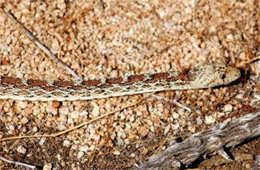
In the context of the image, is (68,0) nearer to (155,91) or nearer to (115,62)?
(115,62)

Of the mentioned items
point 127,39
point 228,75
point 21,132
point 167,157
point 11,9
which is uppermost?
point 11,9

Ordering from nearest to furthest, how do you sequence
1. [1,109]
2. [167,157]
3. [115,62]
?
[167,157], [1,109], [115,62]

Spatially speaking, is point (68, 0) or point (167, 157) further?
point (68, 0)

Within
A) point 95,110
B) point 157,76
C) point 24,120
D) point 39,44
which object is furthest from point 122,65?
point 24,120

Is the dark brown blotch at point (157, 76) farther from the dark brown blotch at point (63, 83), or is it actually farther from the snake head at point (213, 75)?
the dark brown blotch at point (63, 83)

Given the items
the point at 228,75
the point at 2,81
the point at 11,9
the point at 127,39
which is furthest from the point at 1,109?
the point at 228,75

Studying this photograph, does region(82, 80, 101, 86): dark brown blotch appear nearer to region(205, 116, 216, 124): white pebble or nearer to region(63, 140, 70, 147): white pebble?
region(63, 140, 70, 147): white pebble

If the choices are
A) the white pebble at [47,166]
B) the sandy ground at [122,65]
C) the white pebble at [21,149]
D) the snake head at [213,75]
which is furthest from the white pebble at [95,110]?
the snake head at [213,75]

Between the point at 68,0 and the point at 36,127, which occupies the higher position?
the point at 68,0
